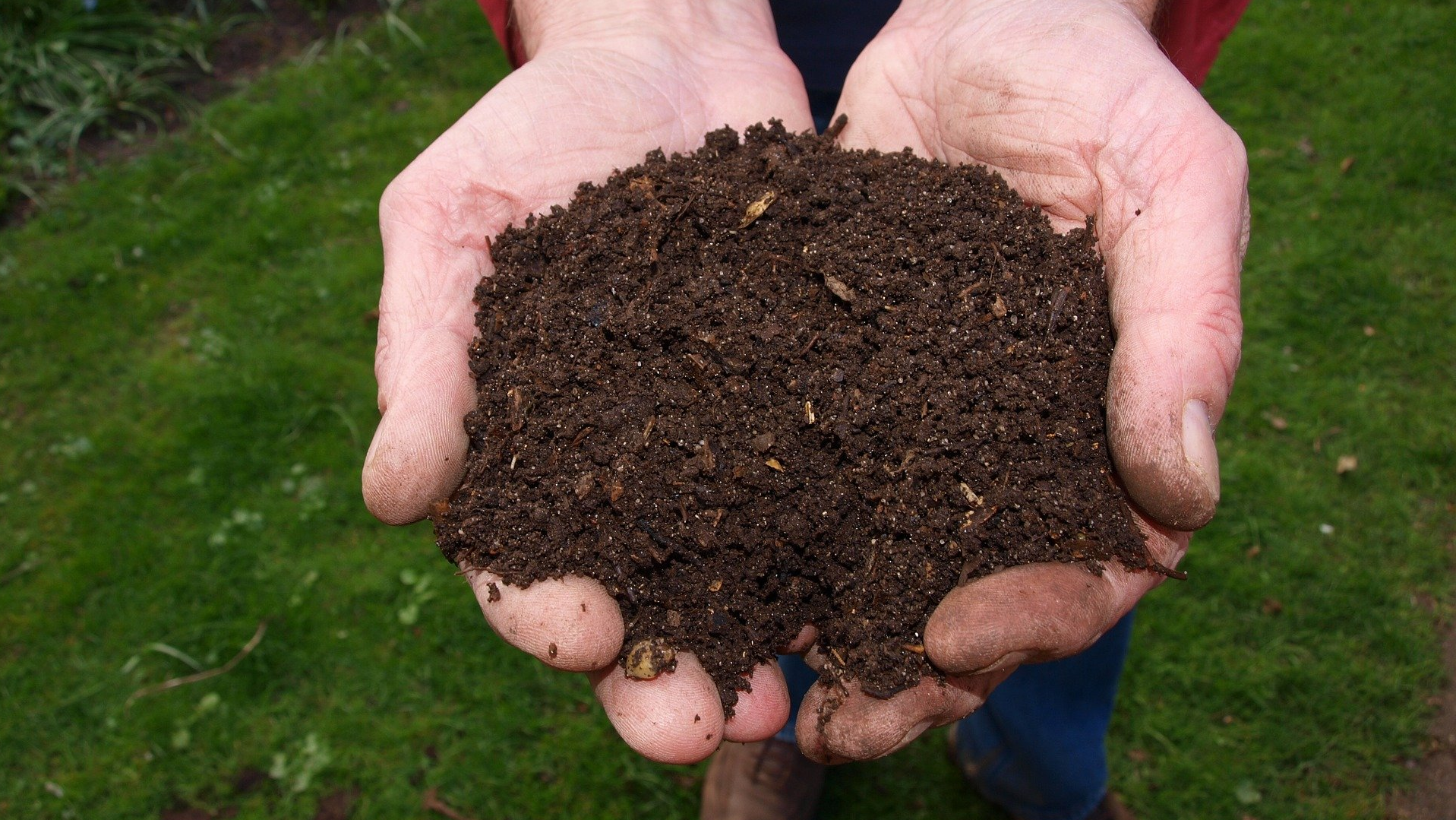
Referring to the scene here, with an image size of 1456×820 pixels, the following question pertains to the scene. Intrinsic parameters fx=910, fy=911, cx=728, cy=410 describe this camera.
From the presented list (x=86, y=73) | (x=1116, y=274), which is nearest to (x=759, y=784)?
(x=1116, y=274)

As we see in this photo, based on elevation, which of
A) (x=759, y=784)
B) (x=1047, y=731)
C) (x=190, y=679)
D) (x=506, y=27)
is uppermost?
(x=506, y=27)

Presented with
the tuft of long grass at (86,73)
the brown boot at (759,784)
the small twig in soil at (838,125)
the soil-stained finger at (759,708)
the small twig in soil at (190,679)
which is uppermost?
the small twig in soil at (838,125)

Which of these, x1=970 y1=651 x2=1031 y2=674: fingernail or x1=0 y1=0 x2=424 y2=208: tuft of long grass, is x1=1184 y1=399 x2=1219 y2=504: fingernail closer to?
x1=970 y1=651 x2=1031 y2=674: fingernail

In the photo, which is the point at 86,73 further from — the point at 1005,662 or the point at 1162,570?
the point at 1162,570

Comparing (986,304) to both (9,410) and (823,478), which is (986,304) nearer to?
(823,478)

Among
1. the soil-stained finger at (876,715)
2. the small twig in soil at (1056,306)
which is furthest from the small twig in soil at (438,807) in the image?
the small twig in soil at (1056,306)

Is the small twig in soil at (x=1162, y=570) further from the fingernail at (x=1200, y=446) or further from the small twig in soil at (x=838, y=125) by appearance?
the small twig in soil at (x=838, y=125)
